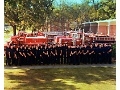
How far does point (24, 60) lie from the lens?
3.26 meters

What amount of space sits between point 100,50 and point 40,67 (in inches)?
32.6

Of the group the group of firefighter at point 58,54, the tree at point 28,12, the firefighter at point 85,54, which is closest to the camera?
the tree at point 28,12

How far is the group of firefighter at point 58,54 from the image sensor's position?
3.14 m

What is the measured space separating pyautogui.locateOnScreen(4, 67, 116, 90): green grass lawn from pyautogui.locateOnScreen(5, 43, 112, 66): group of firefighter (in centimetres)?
20

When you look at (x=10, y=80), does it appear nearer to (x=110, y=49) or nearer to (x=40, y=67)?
(x=40, y=67)

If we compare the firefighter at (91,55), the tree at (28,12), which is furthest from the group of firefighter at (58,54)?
the tree at (28,12)

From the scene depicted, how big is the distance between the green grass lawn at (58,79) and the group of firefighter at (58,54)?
0.20m

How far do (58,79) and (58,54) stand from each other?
0.64 metres

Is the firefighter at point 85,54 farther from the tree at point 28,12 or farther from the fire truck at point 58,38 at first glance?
the tree at point 28,12

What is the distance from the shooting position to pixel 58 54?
3482 mm

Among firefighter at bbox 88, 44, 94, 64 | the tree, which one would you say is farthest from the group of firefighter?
the tree

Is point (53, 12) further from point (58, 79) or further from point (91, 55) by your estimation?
point (91, 55)

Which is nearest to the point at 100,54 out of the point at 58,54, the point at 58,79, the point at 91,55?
the point at 91,55
